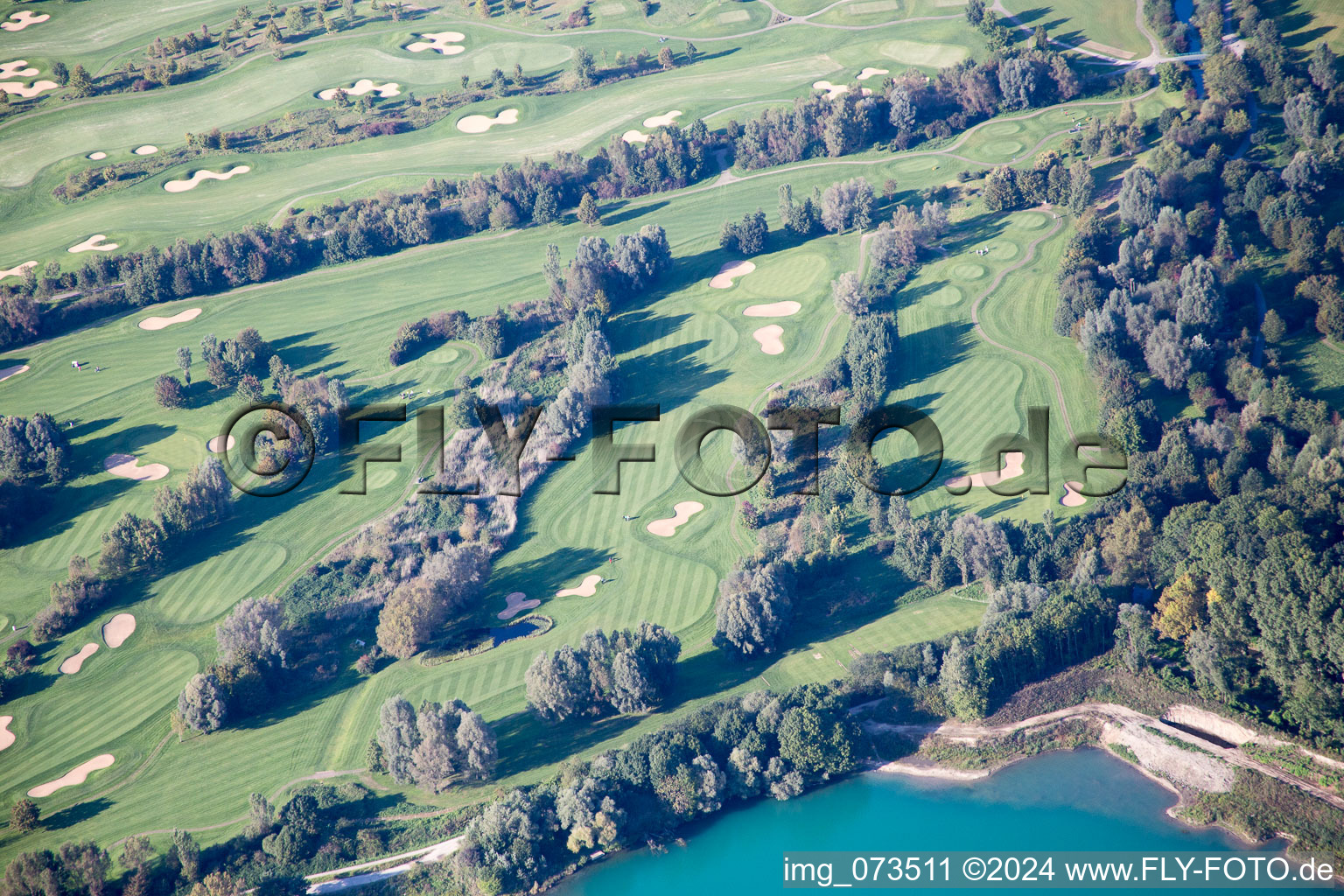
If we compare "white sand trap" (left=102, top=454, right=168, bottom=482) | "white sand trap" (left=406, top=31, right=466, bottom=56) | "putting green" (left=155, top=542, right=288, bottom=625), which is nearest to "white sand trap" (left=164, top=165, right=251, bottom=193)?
"white sand trap" (left=406, top=31, right=466, bottom=56)

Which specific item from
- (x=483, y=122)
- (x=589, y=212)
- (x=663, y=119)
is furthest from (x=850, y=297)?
(x=483, y=122)

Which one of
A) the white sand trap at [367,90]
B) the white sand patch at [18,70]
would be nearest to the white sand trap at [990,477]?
the white sand trap at [367,90]

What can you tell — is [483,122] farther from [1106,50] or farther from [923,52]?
[1106,50]

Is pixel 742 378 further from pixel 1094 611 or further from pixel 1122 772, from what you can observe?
pixel 1122 772

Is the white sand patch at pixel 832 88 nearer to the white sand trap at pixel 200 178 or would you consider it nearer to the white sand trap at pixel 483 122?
the white sand trap at pixel 483 122

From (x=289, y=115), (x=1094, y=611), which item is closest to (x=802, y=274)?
(x=1094, y=611)

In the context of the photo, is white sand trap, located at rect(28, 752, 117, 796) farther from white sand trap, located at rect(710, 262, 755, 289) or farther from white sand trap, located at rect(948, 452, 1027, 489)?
white sand trap, located at rect(710, 262, 755, 289)

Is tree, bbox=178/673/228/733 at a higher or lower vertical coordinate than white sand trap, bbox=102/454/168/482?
lower
